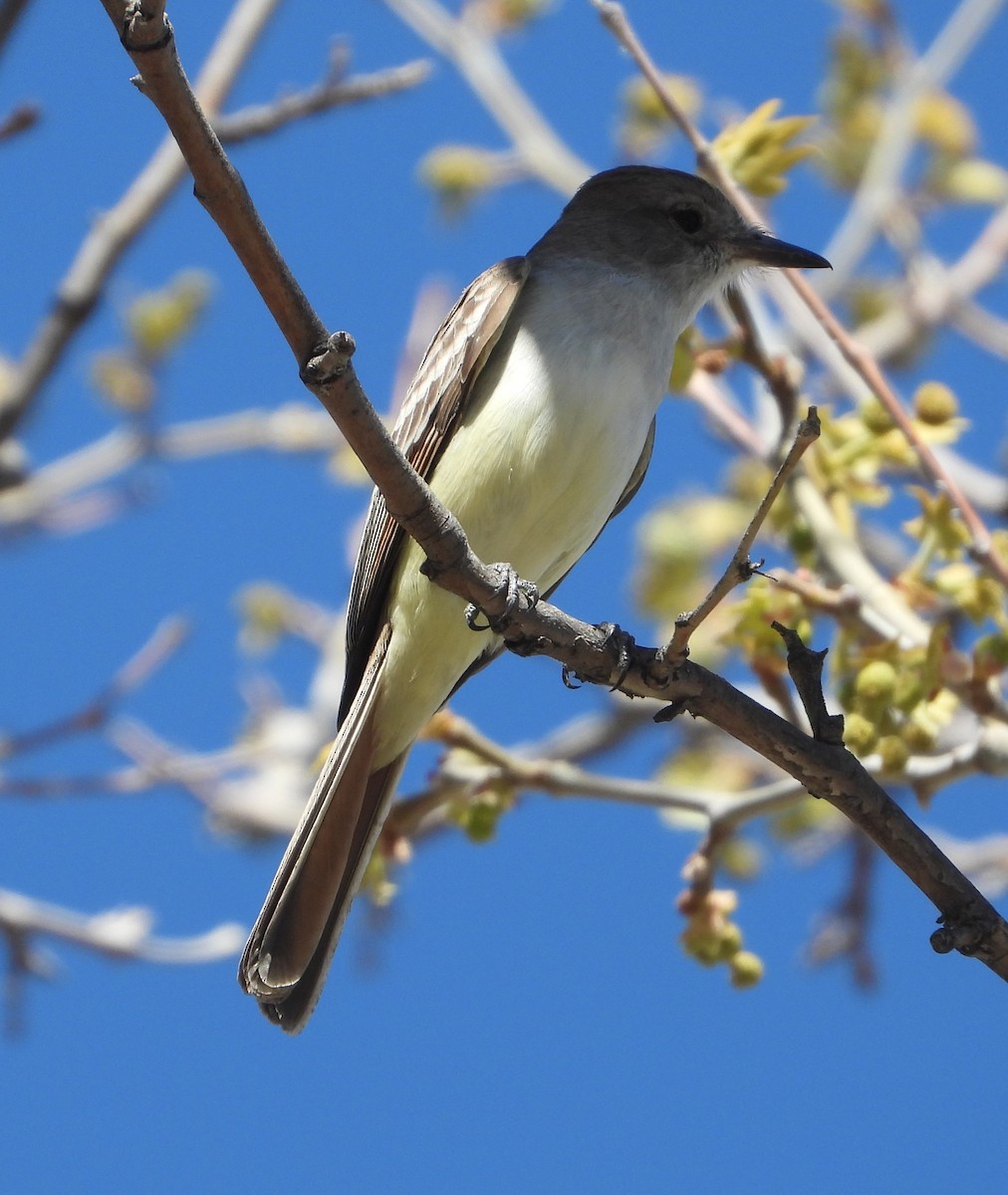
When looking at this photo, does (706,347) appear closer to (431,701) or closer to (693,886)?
(431,701)

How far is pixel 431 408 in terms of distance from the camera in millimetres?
4652

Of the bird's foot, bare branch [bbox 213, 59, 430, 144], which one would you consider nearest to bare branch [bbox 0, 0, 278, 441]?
bare branch [bbox 213, 59, 430, 144]

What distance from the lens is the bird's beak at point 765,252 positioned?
5.25 meters

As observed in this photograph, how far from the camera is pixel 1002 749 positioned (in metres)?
3.81

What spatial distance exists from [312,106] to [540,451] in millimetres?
1463

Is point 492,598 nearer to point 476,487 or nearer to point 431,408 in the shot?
point 476,487

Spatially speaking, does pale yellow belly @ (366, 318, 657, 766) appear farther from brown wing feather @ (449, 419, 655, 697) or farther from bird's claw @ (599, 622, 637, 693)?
bird's claw @ (599, 622, 637, 693)

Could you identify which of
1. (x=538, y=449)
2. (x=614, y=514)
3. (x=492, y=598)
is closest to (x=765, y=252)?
(x=614, y=514)

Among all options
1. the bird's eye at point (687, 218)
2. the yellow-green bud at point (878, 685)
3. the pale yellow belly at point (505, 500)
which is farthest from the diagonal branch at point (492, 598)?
the bird's eye at point (687, 218)

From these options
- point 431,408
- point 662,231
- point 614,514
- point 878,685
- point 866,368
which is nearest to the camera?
point 878,685

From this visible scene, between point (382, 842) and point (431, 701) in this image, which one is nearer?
point (382, 842)

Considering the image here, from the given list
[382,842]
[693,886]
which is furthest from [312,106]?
[693,886]

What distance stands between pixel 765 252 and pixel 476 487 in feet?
5.06

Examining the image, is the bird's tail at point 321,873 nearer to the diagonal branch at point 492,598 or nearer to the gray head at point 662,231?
the diagonal branch at point 492,598
